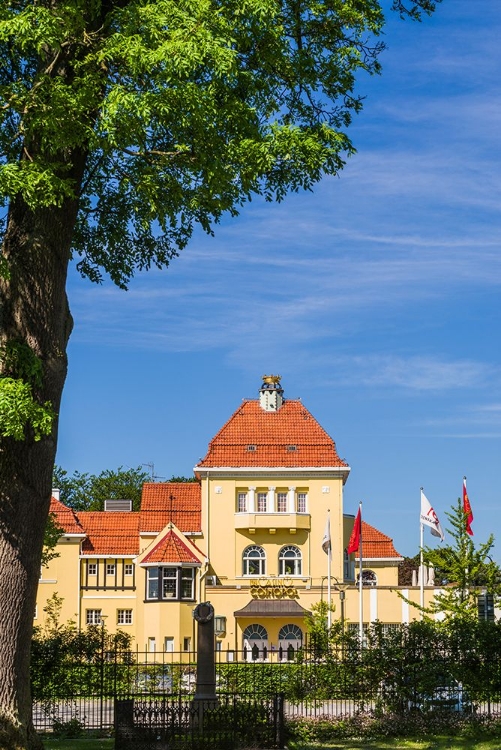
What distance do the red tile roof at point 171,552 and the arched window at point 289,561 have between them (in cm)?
469

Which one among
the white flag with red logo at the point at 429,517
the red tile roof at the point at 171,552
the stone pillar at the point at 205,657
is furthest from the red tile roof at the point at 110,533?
the stone pillar at the point at 205,657

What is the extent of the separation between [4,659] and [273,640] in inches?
1677

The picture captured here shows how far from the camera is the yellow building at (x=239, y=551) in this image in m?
54.2

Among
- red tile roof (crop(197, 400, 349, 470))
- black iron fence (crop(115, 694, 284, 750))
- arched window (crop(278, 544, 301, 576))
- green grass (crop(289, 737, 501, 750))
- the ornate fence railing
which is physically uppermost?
red tile roof (crop(197, 400, 349, 470))

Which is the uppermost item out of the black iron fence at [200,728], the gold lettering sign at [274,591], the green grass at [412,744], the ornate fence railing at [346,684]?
the gold lettering sign at [274,591]

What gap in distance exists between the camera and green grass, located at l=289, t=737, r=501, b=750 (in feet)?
65.6

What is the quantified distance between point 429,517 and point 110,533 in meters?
23.8

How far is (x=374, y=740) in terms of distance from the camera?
21.8m

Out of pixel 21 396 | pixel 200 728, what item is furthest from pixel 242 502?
pixel 21 396

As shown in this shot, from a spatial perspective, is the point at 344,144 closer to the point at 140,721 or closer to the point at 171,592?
the point at 140,721

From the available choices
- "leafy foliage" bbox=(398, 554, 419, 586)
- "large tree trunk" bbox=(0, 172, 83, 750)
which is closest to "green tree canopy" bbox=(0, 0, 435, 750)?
"large tree trunk" bbox=(0, 172, 83, 750)

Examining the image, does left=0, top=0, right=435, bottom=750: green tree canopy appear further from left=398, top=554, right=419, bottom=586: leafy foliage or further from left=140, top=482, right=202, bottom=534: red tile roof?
left=398, top=554, right=419, bottom=586: leafy foliage

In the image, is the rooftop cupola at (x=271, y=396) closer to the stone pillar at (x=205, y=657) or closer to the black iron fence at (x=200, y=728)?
the stone pillar at (x=205, y=657)

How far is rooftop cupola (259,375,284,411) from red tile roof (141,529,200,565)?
9593 millimetres
